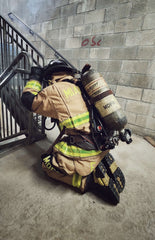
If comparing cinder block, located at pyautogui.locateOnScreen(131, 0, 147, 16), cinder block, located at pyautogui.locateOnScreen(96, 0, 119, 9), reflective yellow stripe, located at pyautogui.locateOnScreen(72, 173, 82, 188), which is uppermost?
cinder block, located at pyautogui.locateOnScreen(96, 0, 119, 9)

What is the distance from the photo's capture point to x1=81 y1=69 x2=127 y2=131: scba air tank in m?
Answer: 1.27

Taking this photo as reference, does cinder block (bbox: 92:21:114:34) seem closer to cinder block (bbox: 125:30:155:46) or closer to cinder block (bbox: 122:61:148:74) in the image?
cinder block (bbox: 125:30:155:46)

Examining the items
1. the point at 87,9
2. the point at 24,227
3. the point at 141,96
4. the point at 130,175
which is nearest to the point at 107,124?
the point at 130,175

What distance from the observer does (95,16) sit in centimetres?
329

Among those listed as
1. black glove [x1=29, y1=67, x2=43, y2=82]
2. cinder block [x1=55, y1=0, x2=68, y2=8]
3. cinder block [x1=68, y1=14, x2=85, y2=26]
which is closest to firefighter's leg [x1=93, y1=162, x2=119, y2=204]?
black glove [x1=29, y1=67, x2=43, y2=82]

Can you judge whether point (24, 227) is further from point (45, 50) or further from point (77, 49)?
point (45, 50)

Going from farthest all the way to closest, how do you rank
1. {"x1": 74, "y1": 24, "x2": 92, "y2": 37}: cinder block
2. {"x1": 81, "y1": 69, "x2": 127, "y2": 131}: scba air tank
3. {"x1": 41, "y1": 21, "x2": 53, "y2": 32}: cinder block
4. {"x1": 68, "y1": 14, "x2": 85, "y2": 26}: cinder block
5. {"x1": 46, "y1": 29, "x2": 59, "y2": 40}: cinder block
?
{"x1": 41, "y1": 21, "x2": 53, "y2": 32}: cinder block, {"x1": 46, "y1": 29, "x2": 59, "y2": 40}: cinder block, {"x1": 68, "y1": 14, "x2": 85, "y2": 26}: cinder block, {"x1": 74, "y1": 24, "x2": 92, "y2": 37}: cinder block, {"x1": 81, "y1": 69, "x2": 127, "y2": 131}: scba air tank

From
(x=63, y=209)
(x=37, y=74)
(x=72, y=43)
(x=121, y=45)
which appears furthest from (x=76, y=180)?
(x=72, y=43)

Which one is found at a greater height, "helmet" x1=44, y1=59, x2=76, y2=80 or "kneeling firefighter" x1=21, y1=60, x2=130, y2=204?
"helmet" x1=44, y1=59, x2=76, y2=80

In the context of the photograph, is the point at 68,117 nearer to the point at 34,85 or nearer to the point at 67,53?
the point at 34,85

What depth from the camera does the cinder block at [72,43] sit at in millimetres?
3651

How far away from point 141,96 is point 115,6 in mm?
2068

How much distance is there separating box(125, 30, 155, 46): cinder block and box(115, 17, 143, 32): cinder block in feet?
0.37

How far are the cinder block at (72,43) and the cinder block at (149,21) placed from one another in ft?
5.25
